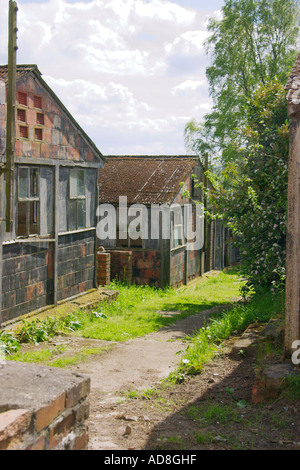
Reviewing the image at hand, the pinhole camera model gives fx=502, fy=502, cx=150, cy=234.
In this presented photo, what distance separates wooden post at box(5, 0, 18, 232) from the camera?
862 cm

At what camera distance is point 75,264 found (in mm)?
12609

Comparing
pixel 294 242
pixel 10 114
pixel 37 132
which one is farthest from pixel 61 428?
pixel 37 132

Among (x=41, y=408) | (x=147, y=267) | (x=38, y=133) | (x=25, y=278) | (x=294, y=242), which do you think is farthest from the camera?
(x=147, y=267)

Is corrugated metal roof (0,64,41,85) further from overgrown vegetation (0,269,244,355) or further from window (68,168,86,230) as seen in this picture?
overgrown vegetation (0,269,244,355)

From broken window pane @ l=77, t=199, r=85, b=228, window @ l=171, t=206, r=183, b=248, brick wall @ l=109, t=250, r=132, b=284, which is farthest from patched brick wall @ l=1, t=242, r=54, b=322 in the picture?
window @ l=171, t=206, r=183, b=248

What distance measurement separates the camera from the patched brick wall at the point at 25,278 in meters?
9.67

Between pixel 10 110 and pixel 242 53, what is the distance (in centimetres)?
1982

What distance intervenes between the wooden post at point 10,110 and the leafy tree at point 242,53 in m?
17.4

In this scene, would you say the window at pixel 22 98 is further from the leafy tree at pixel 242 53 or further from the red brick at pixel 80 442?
the leafy tree at pixel 242 53

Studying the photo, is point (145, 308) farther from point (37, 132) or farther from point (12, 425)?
point (12, 425)

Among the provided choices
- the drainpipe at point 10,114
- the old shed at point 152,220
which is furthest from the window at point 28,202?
the old shed at point 152,220
